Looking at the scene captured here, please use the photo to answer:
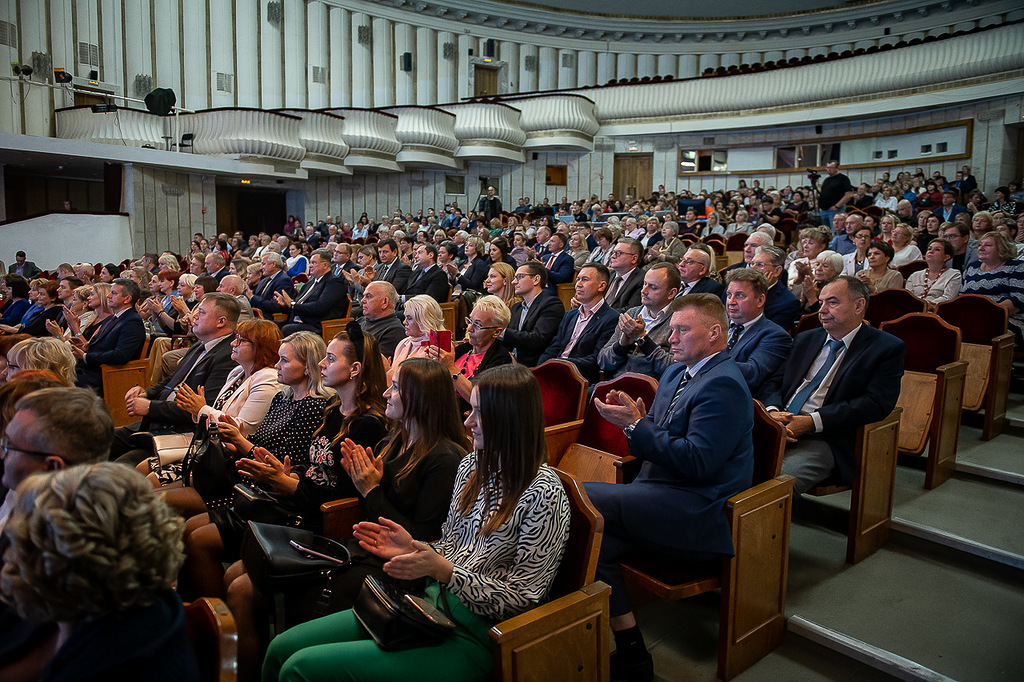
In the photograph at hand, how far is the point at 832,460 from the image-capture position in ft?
8.09

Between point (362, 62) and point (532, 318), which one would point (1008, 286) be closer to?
point (532, 318)

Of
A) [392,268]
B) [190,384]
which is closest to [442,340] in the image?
[190,384]

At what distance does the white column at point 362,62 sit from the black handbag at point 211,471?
51.6 ft

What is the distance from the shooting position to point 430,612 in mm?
1456

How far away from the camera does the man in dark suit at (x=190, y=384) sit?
115 inches

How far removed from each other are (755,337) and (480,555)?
1872mm

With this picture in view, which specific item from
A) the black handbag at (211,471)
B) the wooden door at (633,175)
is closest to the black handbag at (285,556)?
the black handbag at (211,471)

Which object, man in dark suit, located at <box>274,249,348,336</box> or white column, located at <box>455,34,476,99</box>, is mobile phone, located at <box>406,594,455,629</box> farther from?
white column, located at <box>455,34,476,99</box>

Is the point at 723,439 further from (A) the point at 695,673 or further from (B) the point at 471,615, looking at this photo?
(B) the point at 471,615

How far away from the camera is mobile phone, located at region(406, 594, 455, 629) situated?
4.72ft

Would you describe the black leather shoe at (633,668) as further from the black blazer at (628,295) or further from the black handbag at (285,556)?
the black blazer at (628,295)

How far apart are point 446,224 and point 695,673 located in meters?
11.7

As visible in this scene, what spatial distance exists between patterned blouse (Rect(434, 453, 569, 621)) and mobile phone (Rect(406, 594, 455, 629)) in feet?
0.19

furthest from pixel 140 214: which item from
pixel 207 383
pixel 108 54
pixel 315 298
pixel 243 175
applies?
pixel 207 383
